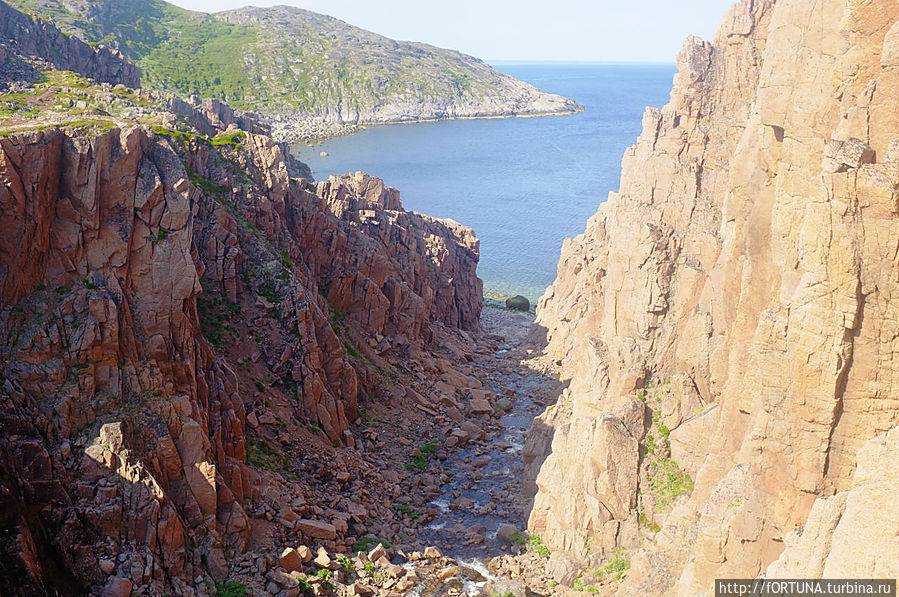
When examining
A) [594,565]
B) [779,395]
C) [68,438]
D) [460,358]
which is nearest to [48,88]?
[68,438]

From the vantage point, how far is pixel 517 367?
3002 inches

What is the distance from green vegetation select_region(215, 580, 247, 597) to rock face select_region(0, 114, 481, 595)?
45cm

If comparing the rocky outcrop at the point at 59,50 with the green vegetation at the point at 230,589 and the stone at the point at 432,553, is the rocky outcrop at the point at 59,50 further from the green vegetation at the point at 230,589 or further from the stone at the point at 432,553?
the stone at the point at 432,553

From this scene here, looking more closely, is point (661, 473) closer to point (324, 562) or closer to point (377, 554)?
point (377, 554)

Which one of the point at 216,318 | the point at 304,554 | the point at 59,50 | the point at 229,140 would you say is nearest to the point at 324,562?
the point at 304,554

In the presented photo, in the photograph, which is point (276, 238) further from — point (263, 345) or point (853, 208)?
point (853, 208)

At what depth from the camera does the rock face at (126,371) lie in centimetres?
2962

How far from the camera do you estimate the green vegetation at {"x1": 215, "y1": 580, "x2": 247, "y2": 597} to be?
32688mm

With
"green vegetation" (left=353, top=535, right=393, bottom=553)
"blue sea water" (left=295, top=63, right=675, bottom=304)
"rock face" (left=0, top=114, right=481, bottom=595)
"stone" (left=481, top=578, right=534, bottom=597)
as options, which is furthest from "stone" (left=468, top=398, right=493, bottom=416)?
"blue sea water" (left=295, top=63, right=675, bottom=304)

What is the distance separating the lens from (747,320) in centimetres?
2906

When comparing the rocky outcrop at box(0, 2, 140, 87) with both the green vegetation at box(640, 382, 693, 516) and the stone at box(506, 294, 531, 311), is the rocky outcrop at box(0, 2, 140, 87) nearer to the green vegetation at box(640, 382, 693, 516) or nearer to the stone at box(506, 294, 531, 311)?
the stone at box(506, 294, 531, 311)

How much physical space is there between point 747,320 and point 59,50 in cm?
8035

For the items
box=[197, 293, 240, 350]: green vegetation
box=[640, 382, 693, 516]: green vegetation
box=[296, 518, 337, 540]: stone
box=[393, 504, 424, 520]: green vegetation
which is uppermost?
box=[197, 293, 240, 350]: green vegetation

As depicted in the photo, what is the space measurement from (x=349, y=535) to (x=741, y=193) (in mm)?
27501
